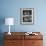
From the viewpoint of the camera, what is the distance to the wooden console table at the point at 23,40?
3.93 metres

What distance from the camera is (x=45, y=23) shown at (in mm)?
4543

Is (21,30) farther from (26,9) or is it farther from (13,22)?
(26,9)

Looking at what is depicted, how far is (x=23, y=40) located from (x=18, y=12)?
1.08 m

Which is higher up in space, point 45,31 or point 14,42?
point 45,31

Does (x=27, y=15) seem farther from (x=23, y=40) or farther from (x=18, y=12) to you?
(x=23, y=40)

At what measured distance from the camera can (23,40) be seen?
13.0ft

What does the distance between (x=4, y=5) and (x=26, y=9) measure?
2.60 ft

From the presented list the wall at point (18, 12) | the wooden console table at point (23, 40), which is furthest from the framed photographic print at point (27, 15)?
the wooden console table at point (23, 40)

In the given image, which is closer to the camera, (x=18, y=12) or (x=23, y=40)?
(x=23, y=40)

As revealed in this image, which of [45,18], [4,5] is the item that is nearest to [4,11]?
[4,5]

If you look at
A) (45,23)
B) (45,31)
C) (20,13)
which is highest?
(20,13)

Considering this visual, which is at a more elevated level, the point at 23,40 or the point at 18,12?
the point at 18,12

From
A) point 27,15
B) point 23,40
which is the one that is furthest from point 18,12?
point 23,40

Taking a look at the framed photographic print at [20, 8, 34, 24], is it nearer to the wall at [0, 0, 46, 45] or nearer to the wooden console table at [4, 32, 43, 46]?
the wall at [0, 0, 46, 45]
